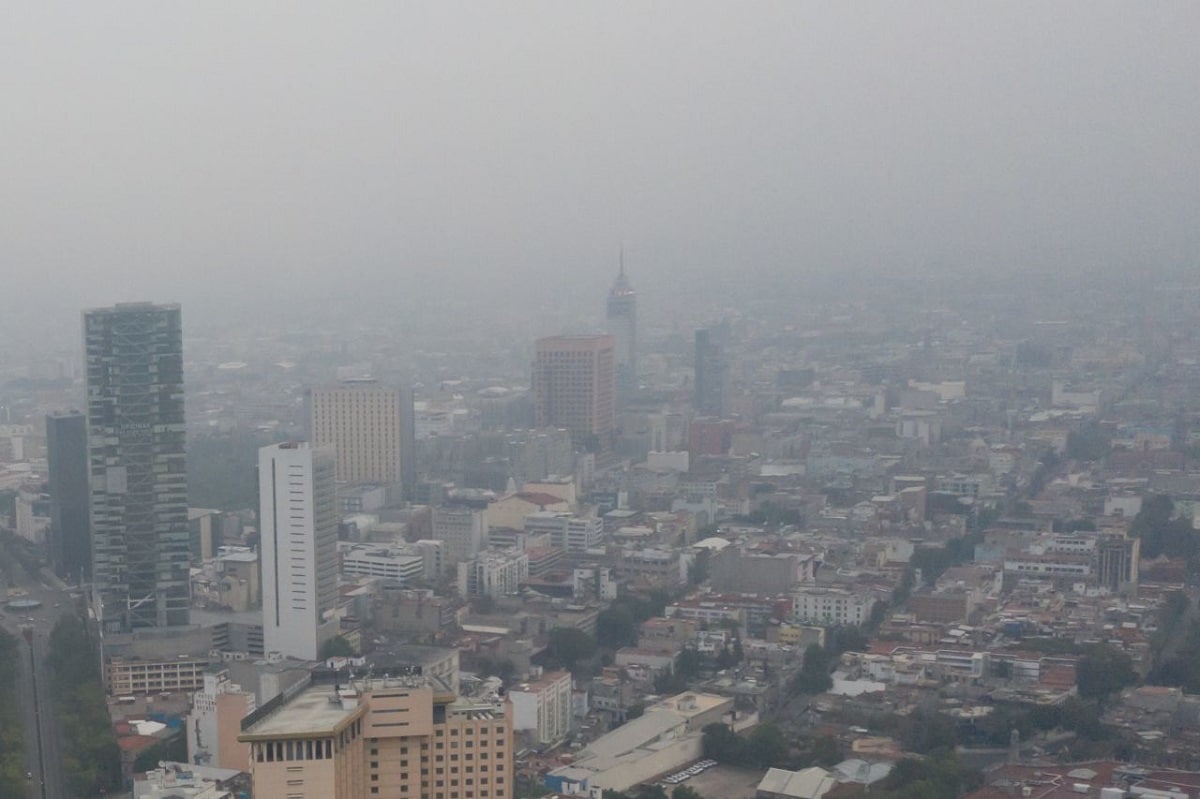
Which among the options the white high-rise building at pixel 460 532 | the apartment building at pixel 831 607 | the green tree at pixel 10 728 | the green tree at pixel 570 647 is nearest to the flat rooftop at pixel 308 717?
the green tree at pixel 10 728

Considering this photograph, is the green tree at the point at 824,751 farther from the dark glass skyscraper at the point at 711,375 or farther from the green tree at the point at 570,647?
the dark glass skyscraper at the point at 711,375

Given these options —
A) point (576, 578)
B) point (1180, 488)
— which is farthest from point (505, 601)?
point (1180, 488)

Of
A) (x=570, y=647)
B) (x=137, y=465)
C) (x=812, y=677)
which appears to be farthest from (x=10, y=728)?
(x=812, y=677)

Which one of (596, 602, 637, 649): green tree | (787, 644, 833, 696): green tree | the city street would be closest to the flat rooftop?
the city street

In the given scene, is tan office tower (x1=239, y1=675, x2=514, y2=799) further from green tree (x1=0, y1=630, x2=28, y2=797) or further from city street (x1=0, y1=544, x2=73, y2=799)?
city street (x1=0, y1=544, x2=73, y2=799)

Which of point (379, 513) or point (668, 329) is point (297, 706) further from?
point (668, 329)

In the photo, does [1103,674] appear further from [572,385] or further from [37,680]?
[572,385]
